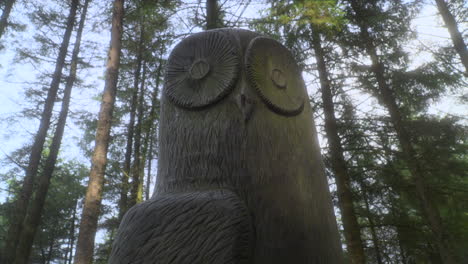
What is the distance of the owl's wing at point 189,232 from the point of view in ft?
3.43

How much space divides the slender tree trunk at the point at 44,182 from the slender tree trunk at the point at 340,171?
26.7 feet

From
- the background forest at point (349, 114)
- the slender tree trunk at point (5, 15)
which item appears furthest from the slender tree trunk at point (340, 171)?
the slender tree trunk at point (5, 15)

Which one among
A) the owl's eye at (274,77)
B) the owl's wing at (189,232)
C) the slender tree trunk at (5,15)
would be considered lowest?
the owl's wing at (189,232)

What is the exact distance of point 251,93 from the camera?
143cm

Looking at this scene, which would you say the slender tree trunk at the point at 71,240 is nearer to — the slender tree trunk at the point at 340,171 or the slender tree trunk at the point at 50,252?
the slender tree trunk at the point at 50,252

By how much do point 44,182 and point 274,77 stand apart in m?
9.83

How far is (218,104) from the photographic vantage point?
56.7 inches

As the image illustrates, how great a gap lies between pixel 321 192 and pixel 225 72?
29.2 inches

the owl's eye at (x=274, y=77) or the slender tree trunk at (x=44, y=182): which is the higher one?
the slender tree trunk at (x=44, y=182)

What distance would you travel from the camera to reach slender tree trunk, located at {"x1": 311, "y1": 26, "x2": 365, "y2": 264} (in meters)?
5.46

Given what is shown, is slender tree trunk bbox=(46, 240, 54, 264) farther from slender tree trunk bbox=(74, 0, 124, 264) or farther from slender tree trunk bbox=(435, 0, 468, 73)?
slender tree trunk bbox=(435, 0, 468, 73)

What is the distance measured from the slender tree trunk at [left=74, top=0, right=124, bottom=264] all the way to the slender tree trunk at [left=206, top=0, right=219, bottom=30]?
210 cm

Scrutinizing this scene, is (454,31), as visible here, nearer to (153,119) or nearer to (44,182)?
(153,119)

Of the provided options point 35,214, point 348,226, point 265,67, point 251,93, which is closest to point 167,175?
point 251,93
